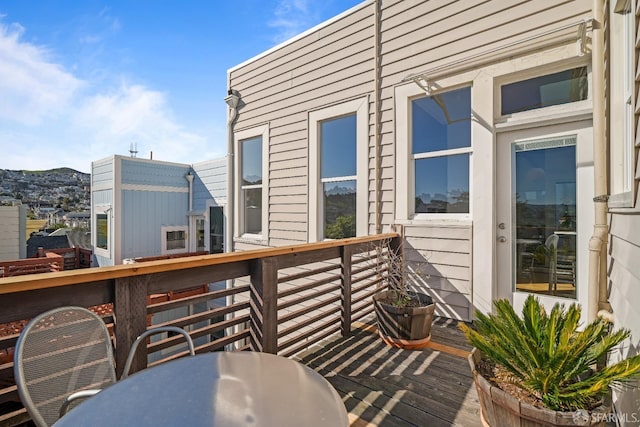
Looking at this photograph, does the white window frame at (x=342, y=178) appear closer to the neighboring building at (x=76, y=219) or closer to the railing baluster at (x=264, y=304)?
the railing baluster at (x=264, y=304)

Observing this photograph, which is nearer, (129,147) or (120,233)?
(120,233)

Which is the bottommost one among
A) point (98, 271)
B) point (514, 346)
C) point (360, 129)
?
point (514, 346)

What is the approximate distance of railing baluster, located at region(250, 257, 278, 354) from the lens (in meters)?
2.09

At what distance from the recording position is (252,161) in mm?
5625

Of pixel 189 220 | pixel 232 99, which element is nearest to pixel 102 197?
pixel 189 220

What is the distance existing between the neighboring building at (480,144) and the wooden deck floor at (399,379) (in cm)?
76

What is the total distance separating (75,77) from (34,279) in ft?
34.9

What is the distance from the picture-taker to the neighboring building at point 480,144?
2117 millimetres

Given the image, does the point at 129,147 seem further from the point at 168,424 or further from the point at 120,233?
the point at 168,424

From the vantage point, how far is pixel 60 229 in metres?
10.8

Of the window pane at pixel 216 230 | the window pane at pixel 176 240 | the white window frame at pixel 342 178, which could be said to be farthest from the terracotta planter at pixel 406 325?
the window pane at pixel 176 240

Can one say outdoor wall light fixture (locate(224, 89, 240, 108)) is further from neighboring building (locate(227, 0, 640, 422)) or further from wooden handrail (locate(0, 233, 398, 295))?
wooden handrail (locate(0, 233, 398, 295))

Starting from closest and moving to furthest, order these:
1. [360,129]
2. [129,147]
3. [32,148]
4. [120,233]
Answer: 1. [360,129]
2. [120,233]
3. [129,147]
4. [32,148]

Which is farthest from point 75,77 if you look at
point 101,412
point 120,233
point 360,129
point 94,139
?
point 101,412
